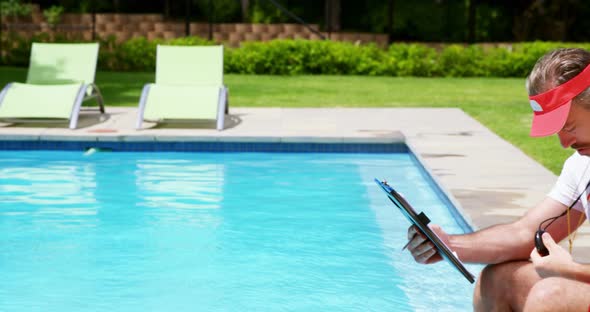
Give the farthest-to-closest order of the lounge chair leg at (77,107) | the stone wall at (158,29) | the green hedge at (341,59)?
1. the stone wall at (158,29)
2. the green hedge at (341,59)
3. the lounge chair leg at (77,107)

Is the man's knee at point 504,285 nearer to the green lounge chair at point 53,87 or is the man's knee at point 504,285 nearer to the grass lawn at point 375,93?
the grass lawn at point 375,93

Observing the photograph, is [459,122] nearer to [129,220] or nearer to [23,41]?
[129,220]

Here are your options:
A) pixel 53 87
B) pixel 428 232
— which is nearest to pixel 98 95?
pixel 53 87

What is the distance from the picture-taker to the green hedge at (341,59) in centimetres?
1973

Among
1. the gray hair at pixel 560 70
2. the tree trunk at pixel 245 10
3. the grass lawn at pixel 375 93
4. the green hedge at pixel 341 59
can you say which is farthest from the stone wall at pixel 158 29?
the gray hair at pixel 560 70

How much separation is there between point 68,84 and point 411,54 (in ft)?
32.5

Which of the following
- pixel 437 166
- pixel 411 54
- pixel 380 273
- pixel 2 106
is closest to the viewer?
pixel 380 273

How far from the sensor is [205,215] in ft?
25.0

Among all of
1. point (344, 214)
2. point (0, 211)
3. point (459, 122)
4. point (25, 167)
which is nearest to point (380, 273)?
point (344, 214)

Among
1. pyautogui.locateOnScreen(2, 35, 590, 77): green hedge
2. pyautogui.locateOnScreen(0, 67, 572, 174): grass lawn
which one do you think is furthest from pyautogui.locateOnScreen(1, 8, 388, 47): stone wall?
pyautogui.locateOnScreen(0, 67, 572, 174): grass lawn

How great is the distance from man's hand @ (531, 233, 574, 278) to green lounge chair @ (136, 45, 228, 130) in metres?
8.02

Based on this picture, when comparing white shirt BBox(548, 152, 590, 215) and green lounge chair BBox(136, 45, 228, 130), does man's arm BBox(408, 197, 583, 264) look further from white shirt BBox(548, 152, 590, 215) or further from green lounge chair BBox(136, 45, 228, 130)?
green lounge chair BBox(136, 45, 228, 130)

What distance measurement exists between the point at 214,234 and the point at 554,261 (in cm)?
435

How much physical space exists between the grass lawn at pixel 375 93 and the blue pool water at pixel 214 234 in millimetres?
2813
